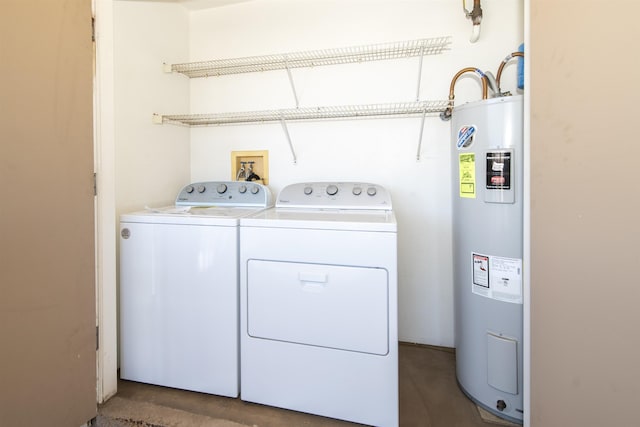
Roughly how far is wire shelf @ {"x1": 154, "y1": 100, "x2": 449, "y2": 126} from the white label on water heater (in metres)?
0.92

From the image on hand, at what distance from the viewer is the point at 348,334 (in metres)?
1.27

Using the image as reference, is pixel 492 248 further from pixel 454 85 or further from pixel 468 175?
pixel 454 85

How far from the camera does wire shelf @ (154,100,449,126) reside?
1815mm

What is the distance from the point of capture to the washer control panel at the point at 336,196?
1710 millimetres

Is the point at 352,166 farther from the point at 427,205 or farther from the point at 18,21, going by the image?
the point at 18,21

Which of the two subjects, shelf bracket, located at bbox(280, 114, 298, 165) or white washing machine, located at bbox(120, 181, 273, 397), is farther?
shelf bracket, located at bbox(280, 114, 298, 165)

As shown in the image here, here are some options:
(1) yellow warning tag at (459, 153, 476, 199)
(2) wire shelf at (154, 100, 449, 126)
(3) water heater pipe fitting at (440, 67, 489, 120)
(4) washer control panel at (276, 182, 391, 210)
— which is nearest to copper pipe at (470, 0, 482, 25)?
(3) water heater pipe fitting at (440, 67, 489, 120)

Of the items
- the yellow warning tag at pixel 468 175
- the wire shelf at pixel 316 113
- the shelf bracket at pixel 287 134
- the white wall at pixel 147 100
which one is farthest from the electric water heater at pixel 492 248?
the white wall at pixel 147 100

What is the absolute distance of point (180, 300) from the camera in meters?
1.48

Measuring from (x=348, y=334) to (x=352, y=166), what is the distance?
44.9 inches

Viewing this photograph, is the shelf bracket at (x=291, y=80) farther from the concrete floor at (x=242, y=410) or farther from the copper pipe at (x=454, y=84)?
the concrete floor at (x=242, y=410)

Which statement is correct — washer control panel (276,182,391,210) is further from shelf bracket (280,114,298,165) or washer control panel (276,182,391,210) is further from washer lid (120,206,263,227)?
washer lid (120,206,263,227)

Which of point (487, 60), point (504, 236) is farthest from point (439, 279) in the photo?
point (487, 60)

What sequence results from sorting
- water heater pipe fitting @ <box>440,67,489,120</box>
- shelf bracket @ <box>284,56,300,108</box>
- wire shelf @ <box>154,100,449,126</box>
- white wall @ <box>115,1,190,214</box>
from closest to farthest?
water heater pipe fitting @ <box>440,67,489,120</box>, white wall @ <box>115,1,190,214</box>, wire shelf @ <box>154,100,449,126</box>, shelf bracket @ <box>284,56,300,108</box>
